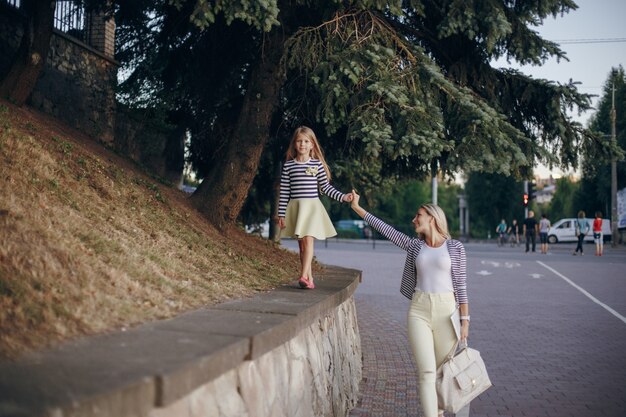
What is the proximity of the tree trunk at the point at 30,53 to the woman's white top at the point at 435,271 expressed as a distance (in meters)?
7.08

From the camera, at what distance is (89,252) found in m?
4.78

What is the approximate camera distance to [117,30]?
14172 millimetres

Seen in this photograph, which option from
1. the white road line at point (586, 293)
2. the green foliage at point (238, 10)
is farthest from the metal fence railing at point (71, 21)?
the white road line at point (586, 293)

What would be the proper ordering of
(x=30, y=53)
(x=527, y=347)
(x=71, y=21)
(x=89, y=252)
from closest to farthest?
(x=89, y=252), (x=527, y=347), (x=30, y=53), (x=71, y=21)

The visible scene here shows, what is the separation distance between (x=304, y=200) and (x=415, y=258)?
72.9 inches

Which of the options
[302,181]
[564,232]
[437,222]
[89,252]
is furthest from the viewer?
[564,232]

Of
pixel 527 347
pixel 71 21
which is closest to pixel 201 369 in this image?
pixel 527 347

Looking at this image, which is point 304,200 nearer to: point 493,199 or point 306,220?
point 306,220

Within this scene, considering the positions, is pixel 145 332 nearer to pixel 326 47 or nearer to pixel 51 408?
pixel 51 408

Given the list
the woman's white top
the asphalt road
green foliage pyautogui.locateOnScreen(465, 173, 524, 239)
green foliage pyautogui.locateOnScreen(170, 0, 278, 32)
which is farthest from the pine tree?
green foliage pyautogui.locateOnScreen(465, 173, 524, 239)

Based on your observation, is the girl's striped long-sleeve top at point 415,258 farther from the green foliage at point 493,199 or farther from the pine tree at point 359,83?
the green foliage at point 493,199

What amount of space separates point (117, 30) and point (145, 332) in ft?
38.4

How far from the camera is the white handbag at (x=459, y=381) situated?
4.64 m

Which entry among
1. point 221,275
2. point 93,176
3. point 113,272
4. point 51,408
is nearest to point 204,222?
point 93,176
